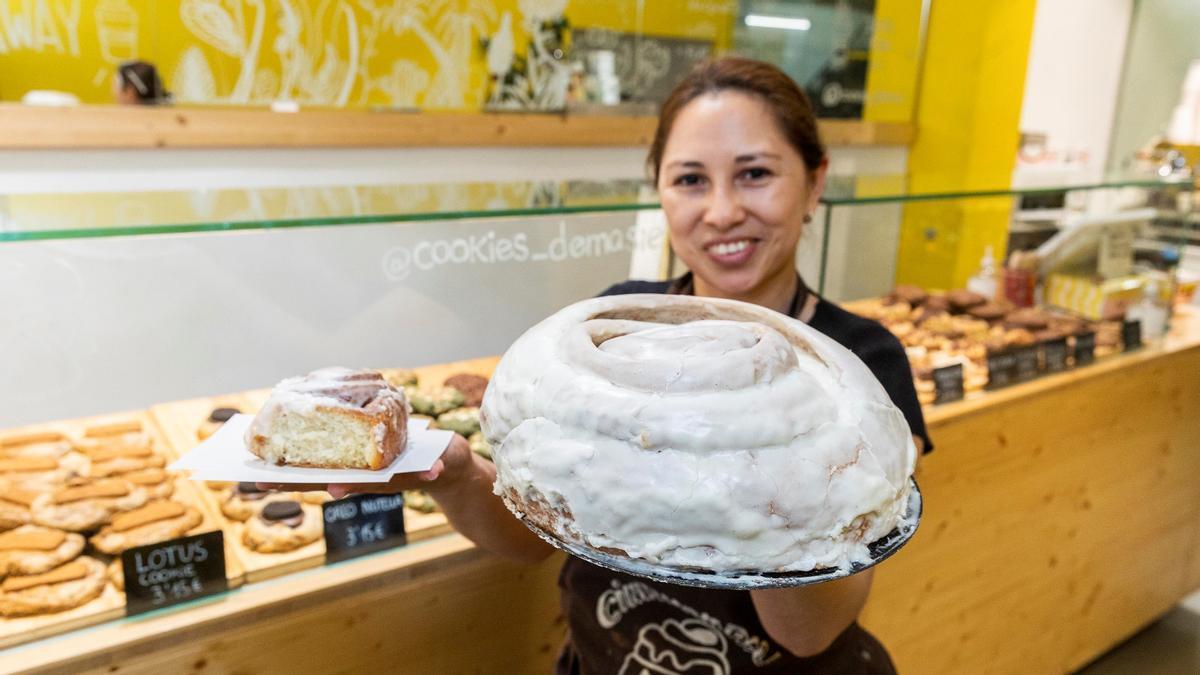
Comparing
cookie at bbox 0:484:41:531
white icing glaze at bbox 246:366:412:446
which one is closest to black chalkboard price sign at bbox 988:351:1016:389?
white icing glaze at bbox 246:366:412:446

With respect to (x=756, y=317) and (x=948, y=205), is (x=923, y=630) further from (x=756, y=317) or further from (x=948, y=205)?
(x=756, y=317)

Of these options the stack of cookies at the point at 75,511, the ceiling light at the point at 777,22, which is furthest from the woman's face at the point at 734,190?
the ceiling light at the point at 777,22

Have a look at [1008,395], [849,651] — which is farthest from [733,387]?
[1008,395]

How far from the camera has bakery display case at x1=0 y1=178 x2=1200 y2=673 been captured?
5.04 ft

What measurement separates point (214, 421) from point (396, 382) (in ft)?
1.42

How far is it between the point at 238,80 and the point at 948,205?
3605 millimetres

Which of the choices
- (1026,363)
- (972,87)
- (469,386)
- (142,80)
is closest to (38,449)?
(469,386)

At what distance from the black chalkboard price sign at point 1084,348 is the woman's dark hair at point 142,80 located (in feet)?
14.0

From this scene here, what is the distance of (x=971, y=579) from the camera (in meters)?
2.81

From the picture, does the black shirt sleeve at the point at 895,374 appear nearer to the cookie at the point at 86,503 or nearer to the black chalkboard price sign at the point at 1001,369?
the black chalkboard price sign at the point at 1001,369

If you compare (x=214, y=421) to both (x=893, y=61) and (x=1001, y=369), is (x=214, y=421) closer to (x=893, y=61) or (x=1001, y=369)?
(x=1001, y=369)

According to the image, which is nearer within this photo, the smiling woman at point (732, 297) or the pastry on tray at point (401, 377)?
the smiling woman at point (732, 297)

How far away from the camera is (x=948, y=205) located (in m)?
3.00

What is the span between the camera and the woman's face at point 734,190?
5.30ft
